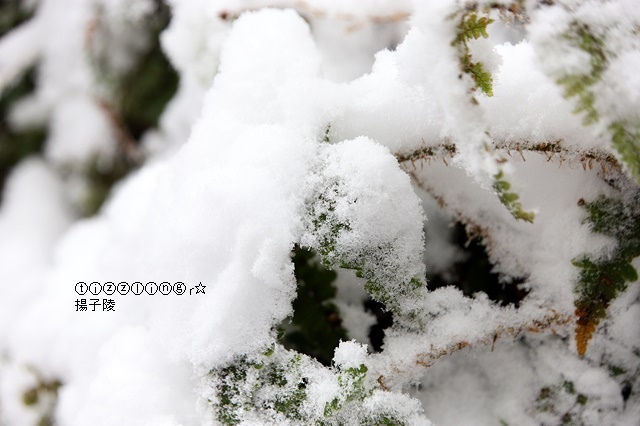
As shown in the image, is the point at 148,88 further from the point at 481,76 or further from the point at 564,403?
the point at 564,403

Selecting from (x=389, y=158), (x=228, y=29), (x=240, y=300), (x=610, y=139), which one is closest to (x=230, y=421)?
(x=240, y=300)

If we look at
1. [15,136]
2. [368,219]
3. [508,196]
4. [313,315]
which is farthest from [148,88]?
[508,196]

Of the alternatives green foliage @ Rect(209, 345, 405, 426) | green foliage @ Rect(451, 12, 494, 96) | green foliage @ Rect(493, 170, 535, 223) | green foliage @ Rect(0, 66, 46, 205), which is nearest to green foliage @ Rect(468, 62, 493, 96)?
green foliage @ Rect(451, 12, 494, 96)

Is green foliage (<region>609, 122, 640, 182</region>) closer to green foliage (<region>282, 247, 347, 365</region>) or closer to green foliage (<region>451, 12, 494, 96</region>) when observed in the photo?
green foliage (<region>451, 12, 494, 96</region>)

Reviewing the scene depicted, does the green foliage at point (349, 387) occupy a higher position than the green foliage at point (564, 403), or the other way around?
the green foliage at point (349, 387)

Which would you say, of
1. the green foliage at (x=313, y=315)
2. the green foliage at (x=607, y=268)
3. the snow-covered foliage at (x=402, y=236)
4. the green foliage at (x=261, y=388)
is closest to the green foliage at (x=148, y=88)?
the snow-covered foliage at (x=402, y=236)

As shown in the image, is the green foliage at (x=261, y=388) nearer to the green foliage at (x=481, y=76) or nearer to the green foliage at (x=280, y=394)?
the green foliage at (x=280, y=394)
